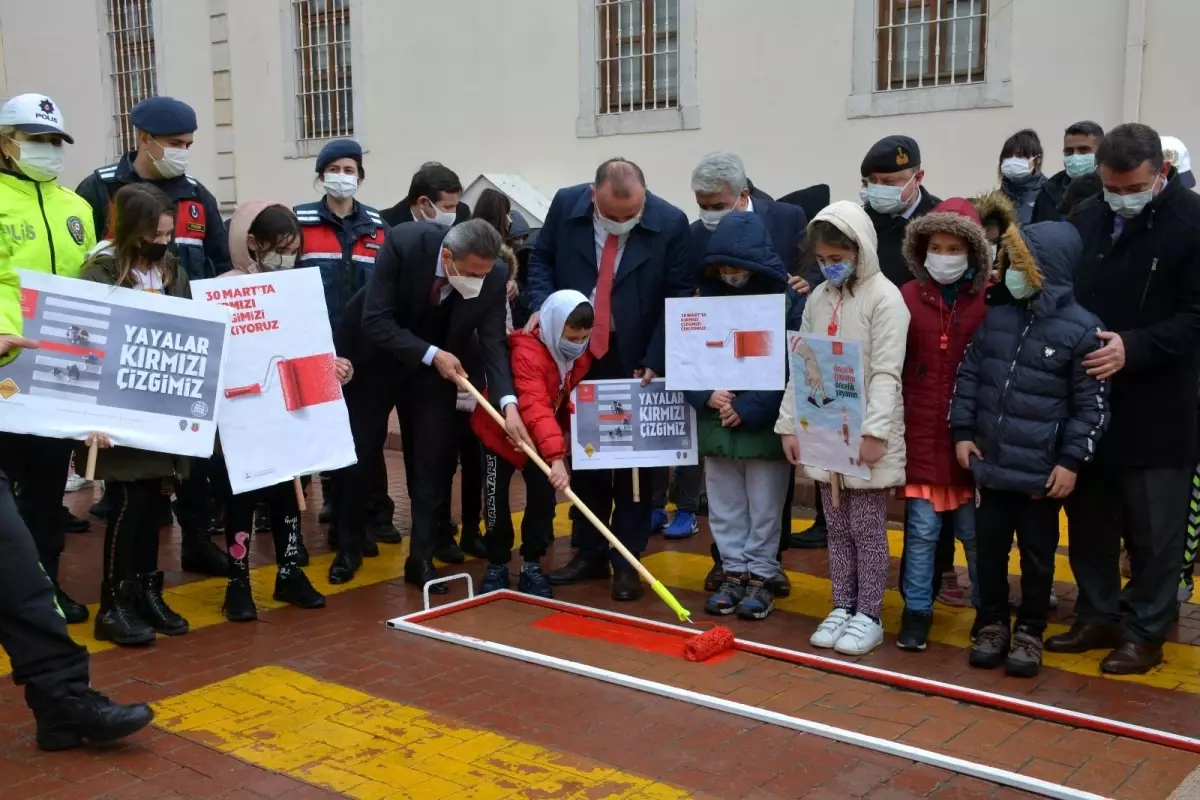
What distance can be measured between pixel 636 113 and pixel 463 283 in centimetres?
712

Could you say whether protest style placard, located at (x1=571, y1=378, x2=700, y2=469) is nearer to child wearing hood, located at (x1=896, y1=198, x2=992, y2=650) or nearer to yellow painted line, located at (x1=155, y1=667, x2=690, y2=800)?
child wearing hood, located at (x1=896, y1=198, x2=992, y2=650)

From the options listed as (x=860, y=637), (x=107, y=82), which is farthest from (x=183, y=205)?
(x=107, y=82)

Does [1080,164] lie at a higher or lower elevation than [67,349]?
higher

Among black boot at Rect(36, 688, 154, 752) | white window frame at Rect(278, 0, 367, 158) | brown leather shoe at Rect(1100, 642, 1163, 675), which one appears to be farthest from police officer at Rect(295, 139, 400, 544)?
white window frame at Rect(278, 0, 367, 158)

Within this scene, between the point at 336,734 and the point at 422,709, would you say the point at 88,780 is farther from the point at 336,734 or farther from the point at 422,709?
the point at 422,709

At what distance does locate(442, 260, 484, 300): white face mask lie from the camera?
5.74 m

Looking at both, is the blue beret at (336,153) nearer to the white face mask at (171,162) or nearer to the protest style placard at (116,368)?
the white face mask at (171,162)

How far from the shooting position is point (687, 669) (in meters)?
4.85

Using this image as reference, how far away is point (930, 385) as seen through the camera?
511cm

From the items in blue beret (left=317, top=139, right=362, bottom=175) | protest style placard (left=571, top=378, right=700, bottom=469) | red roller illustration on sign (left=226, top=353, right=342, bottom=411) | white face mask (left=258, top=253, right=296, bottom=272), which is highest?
blue beret (left=317, top=139, right=362, bottom=175)

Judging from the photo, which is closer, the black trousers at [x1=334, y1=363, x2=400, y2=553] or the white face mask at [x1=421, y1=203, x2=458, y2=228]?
the black trousers at [x1=334, y1=363, x2=400, y2=553]

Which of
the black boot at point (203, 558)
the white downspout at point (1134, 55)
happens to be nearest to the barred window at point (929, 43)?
the white downspout at point (1134, 55)

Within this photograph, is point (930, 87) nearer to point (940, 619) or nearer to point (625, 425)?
point (625, 425)

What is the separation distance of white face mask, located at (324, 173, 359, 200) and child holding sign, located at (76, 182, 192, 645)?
4.90ft
